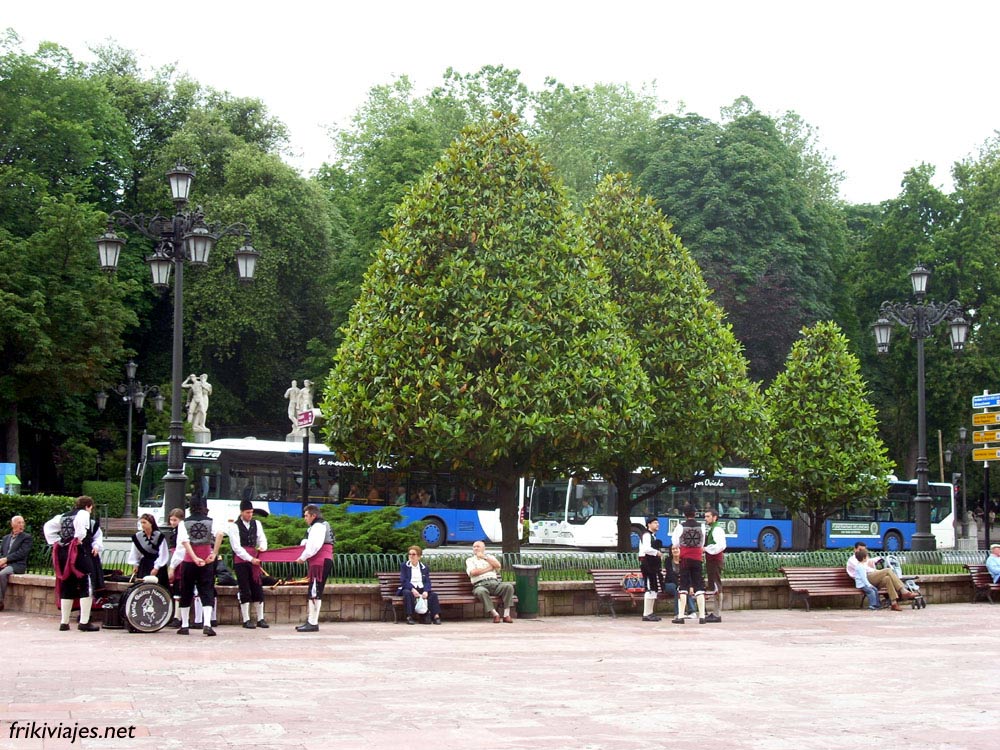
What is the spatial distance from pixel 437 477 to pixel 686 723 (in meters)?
28.5

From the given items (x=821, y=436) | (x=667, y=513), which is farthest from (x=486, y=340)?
(x=667, y=513)

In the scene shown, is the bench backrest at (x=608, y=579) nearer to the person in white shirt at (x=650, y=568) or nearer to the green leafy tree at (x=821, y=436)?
the person in white shirt at (x=650, y=568)

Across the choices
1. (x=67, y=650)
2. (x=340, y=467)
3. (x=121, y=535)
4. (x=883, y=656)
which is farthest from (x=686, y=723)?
(x=121, y=535)

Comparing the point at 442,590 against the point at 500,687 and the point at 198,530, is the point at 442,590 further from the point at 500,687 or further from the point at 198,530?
the point at 500,687

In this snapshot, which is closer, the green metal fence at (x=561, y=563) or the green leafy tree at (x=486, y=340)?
the green metal fence at (x=561, y=563)

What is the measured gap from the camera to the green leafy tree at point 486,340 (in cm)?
2175

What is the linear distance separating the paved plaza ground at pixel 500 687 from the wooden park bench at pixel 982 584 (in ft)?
25.5

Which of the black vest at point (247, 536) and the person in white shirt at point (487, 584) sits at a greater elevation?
the black vest at point (247, 536)

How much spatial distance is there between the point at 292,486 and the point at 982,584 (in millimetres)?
19625

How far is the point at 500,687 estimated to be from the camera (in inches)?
442

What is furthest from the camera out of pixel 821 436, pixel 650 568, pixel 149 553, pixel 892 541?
pixel 892 541

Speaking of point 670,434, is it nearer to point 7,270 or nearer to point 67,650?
point 67,650

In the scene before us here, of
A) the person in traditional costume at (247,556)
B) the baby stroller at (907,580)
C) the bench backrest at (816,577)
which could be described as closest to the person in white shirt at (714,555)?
the bench backrest at (816,577)

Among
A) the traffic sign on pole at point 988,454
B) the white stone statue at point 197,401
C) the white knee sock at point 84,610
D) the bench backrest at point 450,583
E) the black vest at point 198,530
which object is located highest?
the white stone statue at point 197,401
